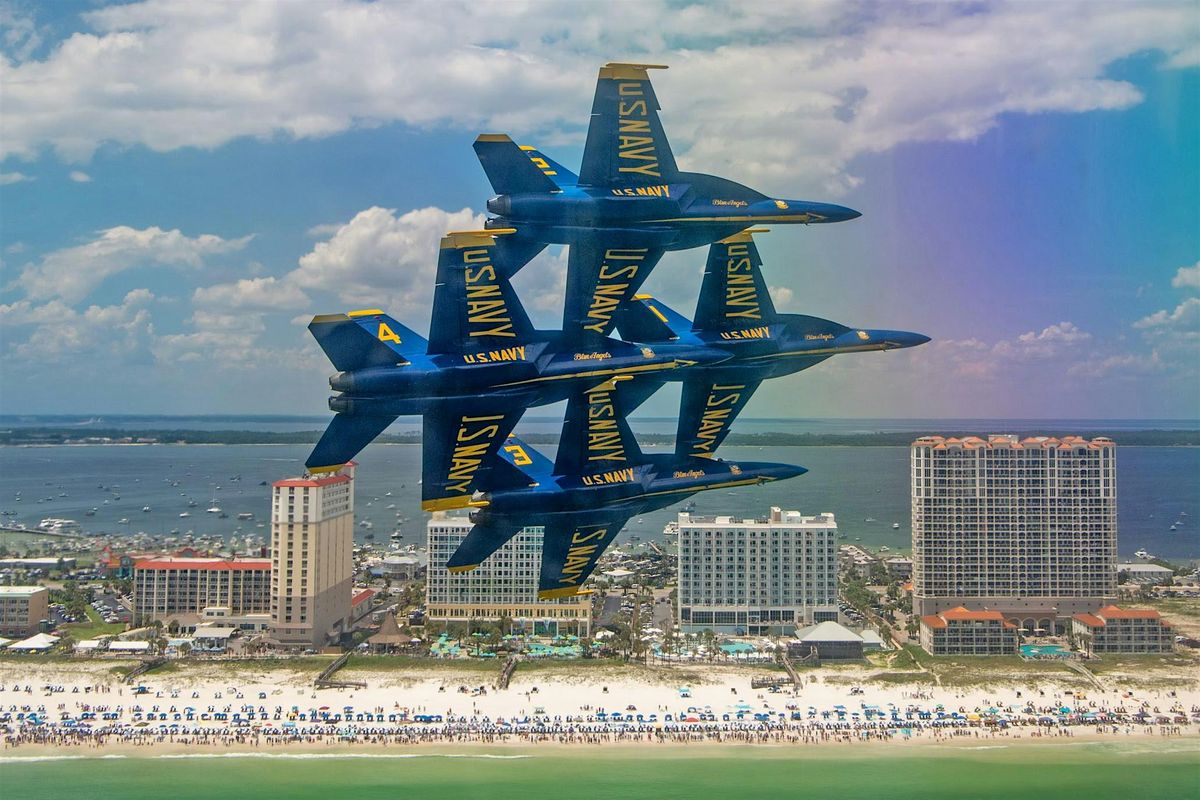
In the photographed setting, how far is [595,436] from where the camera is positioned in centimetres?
748

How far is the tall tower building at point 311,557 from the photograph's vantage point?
2220 centimetres

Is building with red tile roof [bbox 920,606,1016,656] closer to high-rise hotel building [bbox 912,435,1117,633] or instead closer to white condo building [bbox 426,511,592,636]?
high-rise hotel building [bbox 912,435,1117,633]

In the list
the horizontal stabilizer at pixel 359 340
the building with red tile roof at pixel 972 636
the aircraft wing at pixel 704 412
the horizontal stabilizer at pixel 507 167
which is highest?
the horizontal stabilizer at pixel 507 167

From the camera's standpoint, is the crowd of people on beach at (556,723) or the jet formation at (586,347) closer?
the jet formation at (586,347)

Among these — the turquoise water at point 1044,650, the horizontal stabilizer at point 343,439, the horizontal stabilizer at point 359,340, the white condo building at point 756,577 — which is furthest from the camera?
the white condo building at point 756,577

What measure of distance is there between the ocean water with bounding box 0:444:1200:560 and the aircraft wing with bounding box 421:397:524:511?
2369 cm

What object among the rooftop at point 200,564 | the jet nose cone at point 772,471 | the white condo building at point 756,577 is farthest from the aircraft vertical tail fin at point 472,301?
the rooftop at point 200,564

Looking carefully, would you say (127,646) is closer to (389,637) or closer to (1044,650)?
(389,637)

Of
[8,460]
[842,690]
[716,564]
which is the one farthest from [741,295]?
[8,460]

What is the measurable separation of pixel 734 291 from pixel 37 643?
22.0m

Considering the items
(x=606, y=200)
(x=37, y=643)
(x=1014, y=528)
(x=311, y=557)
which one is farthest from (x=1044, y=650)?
(x=37, y=643)

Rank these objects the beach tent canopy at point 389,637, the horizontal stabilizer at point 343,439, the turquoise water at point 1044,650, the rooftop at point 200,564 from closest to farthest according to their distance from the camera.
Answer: the horizontal stabilizer at point 343,439, the turquoise water at point 1044,650, the beach tent canopy at point 389,637, the rooftop at point 200,564

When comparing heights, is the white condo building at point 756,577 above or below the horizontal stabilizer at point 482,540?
below

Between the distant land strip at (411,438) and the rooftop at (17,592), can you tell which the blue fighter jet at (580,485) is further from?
the rooftop at (17,592)
